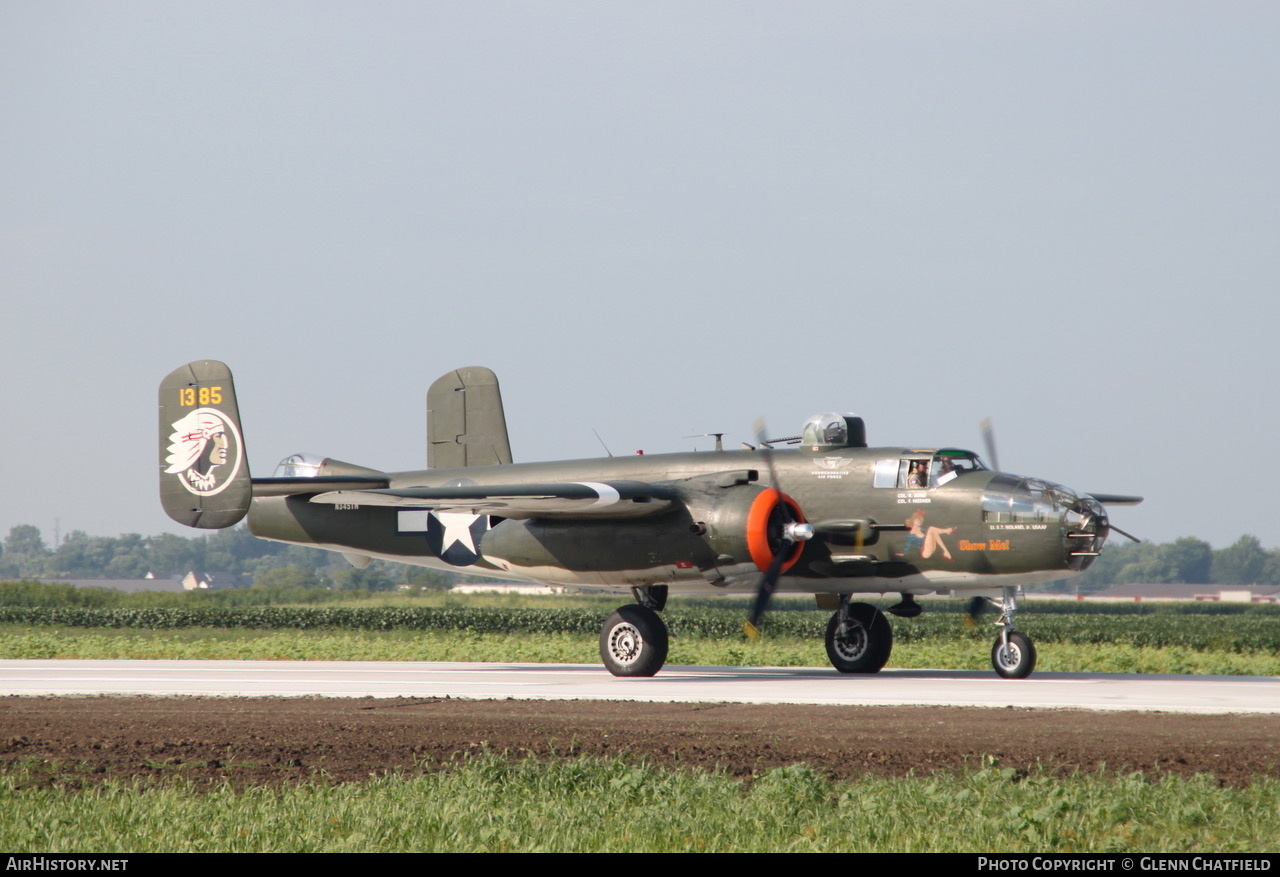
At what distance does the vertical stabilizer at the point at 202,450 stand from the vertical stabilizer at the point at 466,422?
228 inches

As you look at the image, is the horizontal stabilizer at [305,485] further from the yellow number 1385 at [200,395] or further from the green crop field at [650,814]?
the green crop field at [650,814]

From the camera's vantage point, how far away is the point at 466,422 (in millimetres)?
31703

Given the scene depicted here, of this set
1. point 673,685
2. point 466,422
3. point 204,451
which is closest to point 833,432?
point 673,685

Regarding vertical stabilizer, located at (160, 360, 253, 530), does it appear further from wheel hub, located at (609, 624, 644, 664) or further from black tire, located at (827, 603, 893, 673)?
black tire, located at (827, 603, 893, 673)

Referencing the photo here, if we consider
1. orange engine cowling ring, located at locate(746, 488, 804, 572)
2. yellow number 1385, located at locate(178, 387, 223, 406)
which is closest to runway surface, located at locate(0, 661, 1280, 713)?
orange engine cowling ring, located at locate(746, 488, 804, 572)

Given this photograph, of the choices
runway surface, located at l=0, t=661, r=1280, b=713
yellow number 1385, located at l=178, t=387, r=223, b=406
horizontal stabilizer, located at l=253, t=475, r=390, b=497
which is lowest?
runway surface, located at l=0, t=661, r=1280, b=713

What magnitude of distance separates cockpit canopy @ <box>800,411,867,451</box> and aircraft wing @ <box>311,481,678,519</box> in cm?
304

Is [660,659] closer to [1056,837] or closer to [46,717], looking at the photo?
[46,717]

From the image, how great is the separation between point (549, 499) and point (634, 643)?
3.14 meters

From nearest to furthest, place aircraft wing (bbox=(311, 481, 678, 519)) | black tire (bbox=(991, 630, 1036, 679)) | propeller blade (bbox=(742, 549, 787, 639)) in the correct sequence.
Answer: propeller blade (bbox=(742, 549, 787, 639)) → aircraft wing (bbox=(311, 481, 678, 519)) → black tire (bbox=(991, 630, 1036, 679))

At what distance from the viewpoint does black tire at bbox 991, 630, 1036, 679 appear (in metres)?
22.6

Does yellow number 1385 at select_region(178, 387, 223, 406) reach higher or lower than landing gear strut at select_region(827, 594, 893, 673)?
higher

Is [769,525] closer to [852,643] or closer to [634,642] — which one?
[634,642]

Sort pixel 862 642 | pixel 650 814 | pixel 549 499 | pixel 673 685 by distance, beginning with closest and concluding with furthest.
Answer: pixel 650 814 → pixel 673 685 → pixel 549 499 → pixel 862 642
